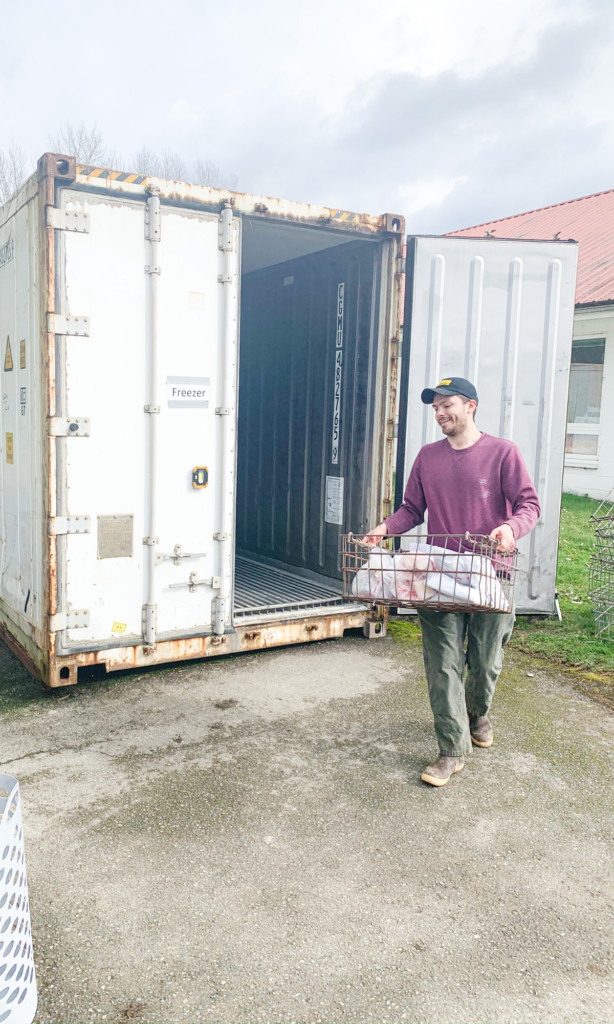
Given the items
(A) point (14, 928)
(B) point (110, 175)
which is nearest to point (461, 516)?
(A) point (14, 928)

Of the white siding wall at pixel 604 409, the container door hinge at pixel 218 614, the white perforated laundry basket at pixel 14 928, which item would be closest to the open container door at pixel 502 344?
the container door hinge at pixel 218 614

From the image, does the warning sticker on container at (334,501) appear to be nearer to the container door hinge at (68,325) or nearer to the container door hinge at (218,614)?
the container door hinge at (218,614)

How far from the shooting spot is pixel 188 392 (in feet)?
16.6

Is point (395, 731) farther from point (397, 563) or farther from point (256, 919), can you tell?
point (256, 919)

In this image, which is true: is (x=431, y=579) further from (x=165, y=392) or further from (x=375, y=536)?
(x=165, y=392)

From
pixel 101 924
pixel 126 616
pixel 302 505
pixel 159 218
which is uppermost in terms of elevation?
pixel 159 218

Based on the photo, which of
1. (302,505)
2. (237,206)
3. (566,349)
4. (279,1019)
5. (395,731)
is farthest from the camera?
(302,505)

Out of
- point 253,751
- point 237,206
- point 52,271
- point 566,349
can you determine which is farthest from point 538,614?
point 52,271

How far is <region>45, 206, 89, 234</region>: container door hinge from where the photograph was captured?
14.6 feet

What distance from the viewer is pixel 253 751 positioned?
4.21 metres

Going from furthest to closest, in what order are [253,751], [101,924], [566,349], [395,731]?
1. [566,349]
2. [395,731]
3. [253,751]
4. [101,924]

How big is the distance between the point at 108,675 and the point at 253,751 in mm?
1494

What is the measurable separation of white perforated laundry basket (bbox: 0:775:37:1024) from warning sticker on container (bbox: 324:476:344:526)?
4565 millimetres

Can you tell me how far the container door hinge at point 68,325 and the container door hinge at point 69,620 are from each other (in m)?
1.64
